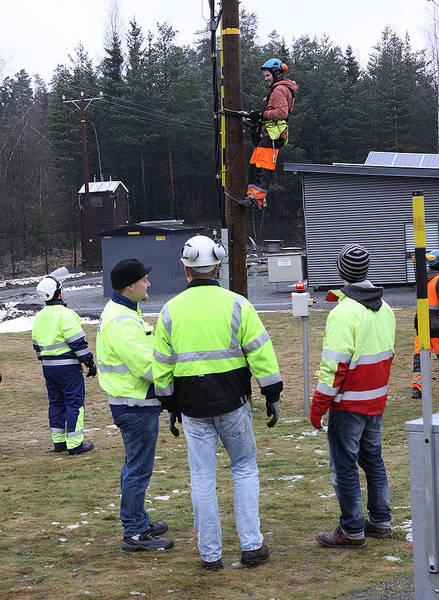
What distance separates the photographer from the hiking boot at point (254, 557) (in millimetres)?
5164

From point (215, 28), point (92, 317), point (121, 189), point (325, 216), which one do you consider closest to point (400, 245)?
point (325, 216)

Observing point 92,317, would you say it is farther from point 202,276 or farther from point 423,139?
point 423,139

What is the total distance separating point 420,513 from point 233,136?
729cm

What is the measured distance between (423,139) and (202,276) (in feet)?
217

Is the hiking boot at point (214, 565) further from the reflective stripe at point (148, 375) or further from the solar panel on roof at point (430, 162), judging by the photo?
the solar panel on roof at point (430, 162)

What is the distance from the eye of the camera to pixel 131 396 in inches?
230

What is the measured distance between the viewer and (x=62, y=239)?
69312mm

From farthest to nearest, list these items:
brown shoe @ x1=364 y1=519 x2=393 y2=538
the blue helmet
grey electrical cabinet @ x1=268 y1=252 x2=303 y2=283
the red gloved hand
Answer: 1. grey electrical cabinet @ x1=268 y1=252 x2=303 y2=283
2. the blue helmet
3. brown shoe @ x1=364 y1=519 x2=393 y2=538
4. the red gloved hand

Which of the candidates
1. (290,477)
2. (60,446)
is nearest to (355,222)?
(60,446)

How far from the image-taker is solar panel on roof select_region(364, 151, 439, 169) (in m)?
31.2

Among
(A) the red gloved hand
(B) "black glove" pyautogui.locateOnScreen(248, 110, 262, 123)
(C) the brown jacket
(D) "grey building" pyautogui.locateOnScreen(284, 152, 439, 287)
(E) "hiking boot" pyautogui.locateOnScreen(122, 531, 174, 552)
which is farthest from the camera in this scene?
(D) "grey building" pyautogui.locateOnScreen(284, 152, 439, 287)

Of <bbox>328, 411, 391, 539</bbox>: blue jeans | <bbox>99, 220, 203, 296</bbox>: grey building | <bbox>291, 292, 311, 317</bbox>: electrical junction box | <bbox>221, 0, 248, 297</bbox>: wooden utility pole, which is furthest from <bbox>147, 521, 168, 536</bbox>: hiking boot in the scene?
<bbox>99, 220, 203, 296</bbox>: grey building

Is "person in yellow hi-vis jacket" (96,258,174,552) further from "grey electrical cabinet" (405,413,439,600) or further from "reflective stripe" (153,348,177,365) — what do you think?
"grey electrical cabinet" (405,413,439,600)

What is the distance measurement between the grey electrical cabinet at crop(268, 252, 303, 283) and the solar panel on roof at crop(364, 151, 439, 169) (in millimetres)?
4419
